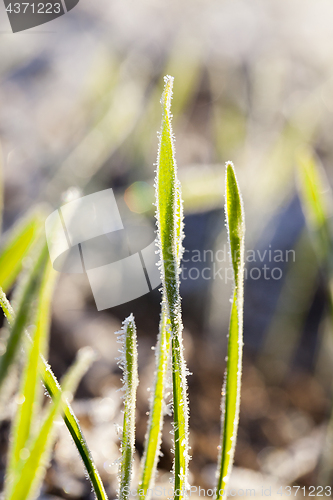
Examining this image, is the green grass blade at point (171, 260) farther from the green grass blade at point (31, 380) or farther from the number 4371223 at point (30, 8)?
the number 4371223 at point (30, 8)

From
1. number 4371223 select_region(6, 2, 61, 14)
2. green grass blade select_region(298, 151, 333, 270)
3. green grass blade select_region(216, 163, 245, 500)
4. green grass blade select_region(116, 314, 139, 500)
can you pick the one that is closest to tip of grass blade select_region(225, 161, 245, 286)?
green grass blade select_region(216, 163, 245, 500)

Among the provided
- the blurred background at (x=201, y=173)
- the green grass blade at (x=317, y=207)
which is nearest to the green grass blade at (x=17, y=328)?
the blurred background at (x=201, y=173)

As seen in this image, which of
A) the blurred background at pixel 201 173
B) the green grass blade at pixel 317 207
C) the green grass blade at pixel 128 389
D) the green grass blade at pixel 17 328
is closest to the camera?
the green grass blade at pixel 17 328

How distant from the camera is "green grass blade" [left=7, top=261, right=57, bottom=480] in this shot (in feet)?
1.02

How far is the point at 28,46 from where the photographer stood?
6.20 feet

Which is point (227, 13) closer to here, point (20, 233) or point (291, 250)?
point (291, 250)

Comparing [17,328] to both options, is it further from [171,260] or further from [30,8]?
[30,8]

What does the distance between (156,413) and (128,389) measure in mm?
50

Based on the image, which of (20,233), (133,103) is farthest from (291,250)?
(20,233)

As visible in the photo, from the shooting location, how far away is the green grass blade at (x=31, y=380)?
1.02ft

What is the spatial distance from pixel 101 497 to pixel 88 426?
39 cm

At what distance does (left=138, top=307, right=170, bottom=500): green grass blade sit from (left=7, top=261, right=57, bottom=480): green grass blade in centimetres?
12

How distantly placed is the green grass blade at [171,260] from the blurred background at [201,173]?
102mm

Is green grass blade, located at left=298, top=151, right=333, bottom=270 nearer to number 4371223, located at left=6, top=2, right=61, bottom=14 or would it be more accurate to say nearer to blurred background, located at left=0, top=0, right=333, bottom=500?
blurred background, located at left=0, top=0, right=333, bottom=500
